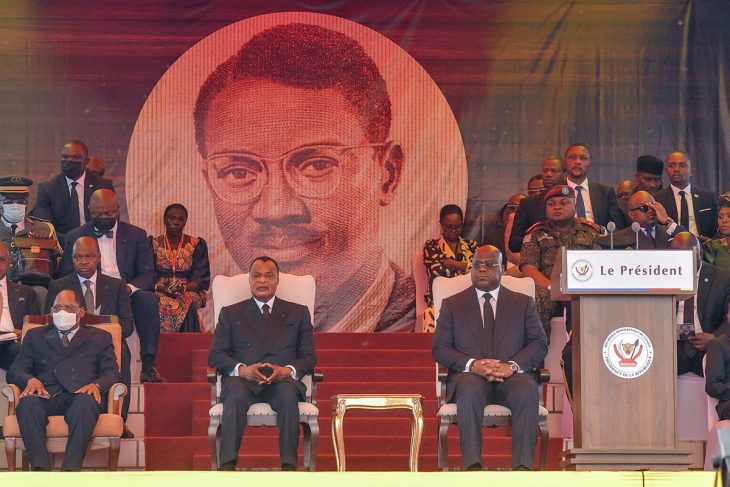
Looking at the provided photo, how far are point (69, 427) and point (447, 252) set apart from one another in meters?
3.67

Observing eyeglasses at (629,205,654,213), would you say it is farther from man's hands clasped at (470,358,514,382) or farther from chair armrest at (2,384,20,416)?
chair armrest at (2,384,20,416)

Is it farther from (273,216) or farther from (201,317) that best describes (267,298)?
(273,216)

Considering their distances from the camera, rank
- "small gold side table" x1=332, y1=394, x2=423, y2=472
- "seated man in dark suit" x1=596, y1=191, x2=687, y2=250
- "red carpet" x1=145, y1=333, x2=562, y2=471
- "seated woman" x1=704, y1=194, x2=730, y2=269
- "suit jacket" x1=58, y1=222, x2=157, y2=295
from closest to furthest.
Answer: "small gold side table" x1=332, y1=394, x2=423, y2=472 → "red carpet" x1=145, y1=333, x2=562, y2=471 → "seated man in dark suit" x1=596, y1=191, x2=687, y2=250 → "suit jacket" x1=58, y1=222, x2=157, y2=295 → "seated woman" x1=704, y1=194, x2=730, y2=269

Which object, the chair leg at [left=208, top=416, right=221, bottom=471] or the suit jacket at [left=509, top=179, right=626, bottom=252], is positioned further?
the suit jacket at [left=509, top=179, right=626, bottom=252]

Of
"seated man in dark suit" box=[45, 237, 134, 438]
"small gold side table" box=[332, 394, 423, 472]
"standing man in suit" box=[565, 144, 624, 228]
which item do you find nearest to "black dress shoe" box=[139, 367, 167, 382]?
"seated man in dark suit" box=[45, 237, 134, 438]

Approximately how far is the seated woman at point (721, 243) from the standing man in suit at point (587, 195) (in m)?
0.64

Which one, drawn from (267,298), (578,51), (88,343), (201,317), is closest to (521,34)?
(578,51)

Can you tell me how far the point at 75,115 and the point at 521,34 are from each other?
11.8ft

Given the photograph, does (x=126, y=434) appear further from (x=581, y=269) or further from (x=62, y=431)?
Result: (x=581, y=269)

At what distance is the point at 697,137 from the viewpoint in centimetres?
1127

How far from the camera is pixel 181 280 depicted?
9.98 m

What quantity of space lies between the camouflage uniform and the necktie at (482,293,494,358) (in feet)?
2.98

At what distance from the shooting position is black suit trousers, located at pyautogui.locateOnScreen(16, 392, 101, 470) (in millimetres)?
7496
